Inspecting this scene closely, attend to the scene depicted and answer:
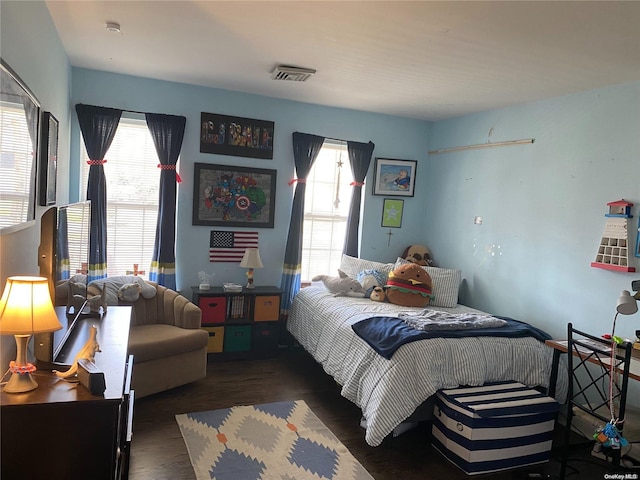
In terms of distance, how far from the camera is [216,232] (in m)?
4.31

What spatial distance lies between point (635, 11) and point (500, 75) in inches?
44.4

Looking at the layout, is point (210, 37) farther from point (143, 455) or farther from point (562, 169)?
point (562, 169)

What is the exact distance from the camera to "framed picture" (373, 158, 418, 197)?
4.88 metres

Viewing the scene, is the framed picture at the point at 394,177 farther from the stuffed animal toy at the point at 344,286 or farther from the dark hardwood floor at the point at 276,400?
the dark hardwood floor at the point at 276,400

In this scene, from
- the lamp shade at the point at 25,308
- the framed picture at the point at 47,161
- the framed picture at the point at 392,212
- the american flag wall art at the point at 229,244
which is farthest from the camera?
the framed picture at the point at 392,212

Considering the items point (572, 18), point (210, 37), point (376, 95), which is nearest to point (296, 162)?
point (376, 95)

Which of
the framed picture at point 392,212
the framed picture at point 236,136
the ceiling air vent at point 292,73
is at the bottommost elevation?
the framed picture at point 392,212

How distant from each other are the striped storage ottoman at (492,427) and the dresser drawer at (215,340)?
206 centimetres

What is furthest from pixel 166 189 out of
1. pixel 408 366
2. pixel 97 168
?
pixel 408 366

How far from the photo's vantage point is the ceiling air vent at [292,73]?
10.9ft

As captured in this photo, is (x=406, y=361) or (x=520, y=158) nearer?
(x=406, y=361)

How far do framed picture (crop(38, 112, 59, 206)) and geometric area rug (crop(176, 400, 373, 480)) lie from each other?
1647mm

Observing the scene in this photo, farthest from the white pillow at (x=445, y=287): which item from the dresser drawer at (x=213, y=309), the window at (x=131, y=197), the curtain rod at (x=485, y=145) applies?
the window at (x=131, y=197)

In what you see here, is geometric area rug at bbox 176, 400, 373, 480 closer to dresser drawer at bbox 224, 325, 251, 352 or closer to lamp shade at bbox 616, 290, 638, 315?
dresser drawer at bbox 224, 325, 251, 352
